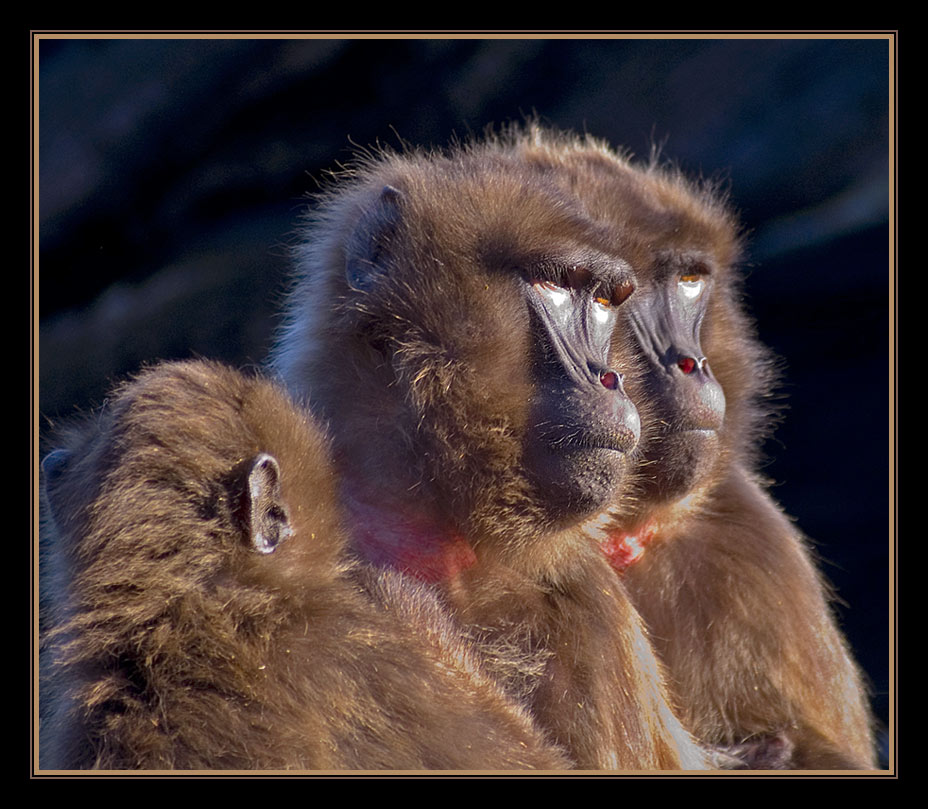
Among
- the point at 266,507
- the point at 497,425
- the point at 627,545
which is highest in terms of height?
the point at 497,425

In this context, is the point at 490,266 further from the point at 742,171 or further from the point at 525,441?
the point at 742,171

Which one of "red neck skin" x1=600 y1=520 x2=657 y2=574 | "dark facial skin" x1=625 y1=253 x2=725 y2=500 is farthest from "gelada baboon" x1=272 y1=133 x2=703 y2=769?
"red neck skin" x1=600 y1=520 x2=657 y2=574

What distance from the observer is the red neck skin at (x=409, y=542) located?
9.39 feet

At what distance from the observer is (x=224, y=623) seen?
229 centimetres

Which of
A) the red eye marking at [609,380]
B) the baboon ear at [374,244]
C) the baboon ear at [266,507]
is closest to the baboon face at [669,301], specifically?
the red eye marking at [609,380]

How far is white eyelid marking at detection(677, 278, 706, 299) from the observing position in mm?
3873

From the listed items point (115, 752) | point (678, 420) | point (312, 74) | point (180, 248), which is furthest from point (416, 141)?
point (115, 752)

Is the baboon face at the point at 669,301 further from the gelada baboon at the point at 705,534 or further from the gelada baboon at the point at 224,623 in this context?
the gelada baboon at the point at 224,623

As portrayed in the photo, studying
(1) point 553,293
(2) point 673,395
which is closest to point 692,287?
(2) point 673,395

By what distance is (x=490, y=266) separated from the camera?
304 cm

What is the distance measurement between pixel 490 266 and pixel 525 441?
486 millimetres

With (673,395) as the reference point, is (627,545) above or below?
below

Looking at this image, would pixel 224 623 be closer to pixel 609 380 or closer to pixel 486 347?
pixel 486 347

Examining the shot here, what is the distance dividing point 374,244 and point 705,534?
161 cm
